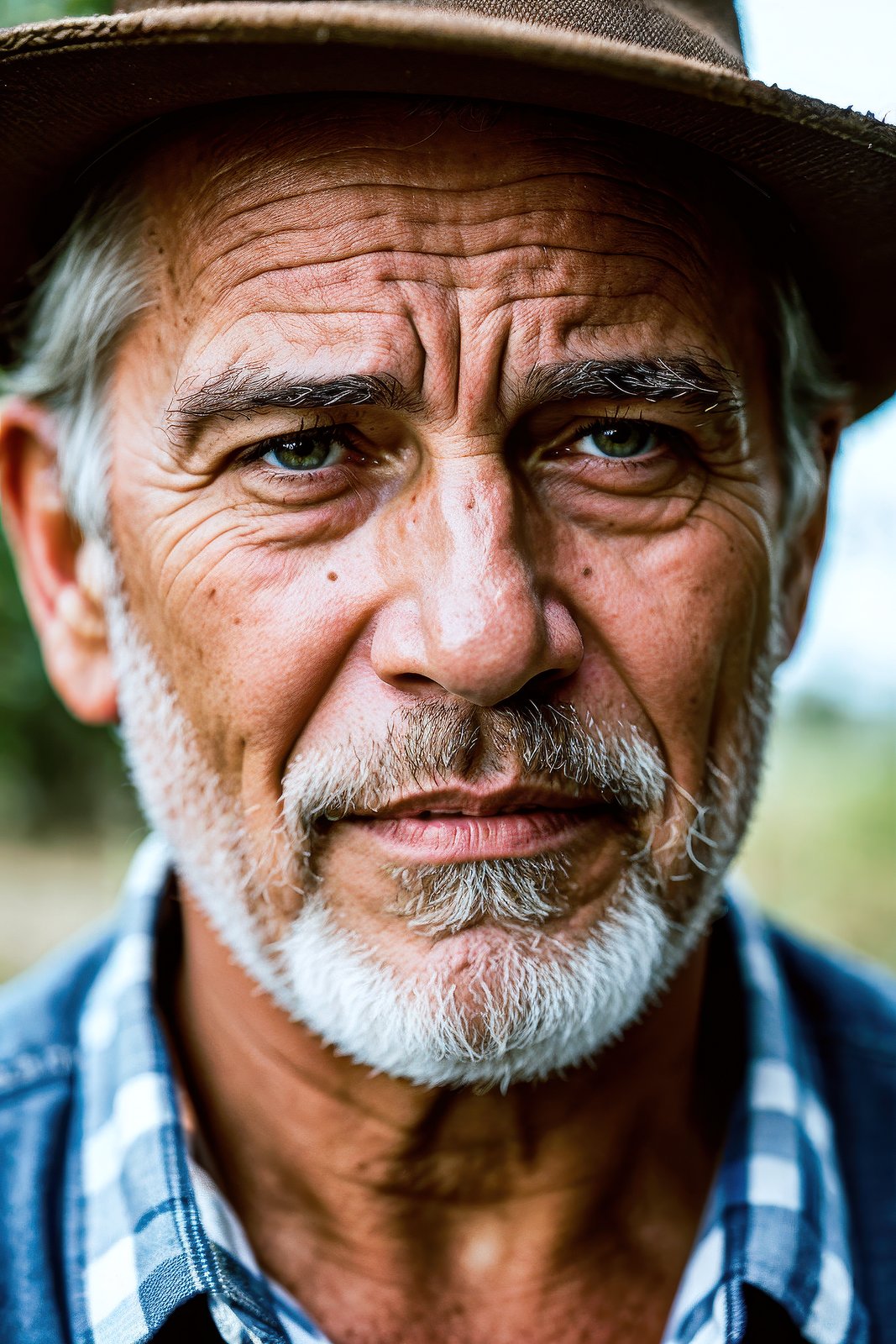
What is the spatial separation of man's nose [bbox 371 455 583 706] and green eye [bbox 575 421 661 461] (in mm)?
182

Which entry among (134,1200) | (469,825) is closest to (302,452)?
(469,825)

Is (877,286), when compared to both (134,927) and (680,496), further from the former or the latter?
(134,927)

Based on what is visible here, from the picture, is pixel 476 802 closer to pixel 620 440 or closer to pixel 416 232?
pixel 620 440

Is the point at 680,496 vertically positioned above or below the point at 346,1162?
above

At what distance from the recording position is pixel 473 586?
1607 mm

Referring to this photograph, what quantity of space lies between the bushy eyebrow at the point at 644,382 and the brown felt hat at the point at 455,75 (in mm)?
308

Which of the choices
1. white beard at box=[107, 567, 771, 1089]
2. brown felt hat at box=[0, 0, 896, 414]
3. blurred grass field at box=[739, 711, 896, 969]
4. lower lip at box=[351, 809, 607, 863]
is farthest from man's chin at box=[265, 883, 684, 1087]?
blurred grass field at box=[739, 711, 896, 969]

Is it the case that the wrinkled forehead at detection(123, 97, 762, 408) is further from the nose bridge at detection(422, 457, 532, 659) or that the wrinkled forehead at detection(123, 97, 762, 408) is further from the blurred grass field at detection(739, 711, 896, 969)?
the blurred grass field at detection(739, 711, 896, 969)

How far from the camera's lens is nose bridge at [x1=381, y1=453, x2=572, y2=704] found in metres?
1.59

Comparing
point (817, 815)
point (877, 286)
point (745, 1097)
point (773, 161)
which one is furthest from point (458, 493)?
point (817, 815)

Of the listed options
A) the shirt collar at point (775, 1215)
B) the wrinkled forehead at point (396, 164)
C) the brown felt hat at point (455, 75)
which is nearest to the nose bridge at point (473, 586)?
the wrinkled forehead at point (396, 164)

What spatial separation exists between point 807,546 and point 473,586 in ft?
3.23

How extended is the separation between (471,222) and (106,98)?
0.54 m

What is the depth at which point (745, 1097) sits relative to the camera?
2176 mm
